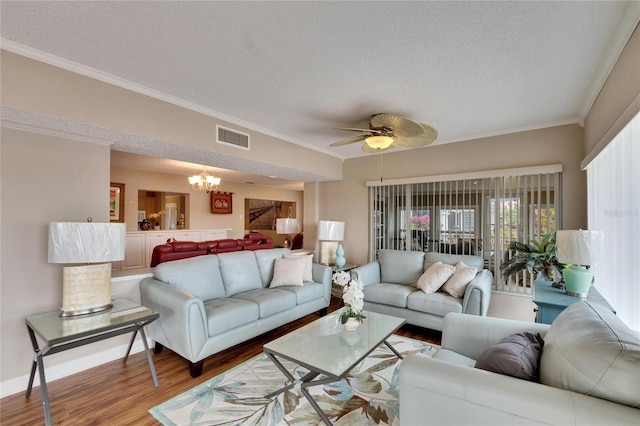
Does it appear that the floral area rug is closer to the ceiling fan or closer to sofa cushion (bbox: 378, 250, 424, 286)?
sofa cushion (bbox: 378, 250, 424, 286)

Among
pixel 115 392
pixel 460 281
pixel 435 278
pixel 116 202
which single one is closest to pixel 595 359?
pixel 460 281

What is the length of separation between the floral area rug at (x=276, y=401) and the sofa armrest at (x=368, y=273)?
128 centimetres

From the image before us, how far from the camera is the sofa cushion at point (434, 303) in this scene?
10.1 ft

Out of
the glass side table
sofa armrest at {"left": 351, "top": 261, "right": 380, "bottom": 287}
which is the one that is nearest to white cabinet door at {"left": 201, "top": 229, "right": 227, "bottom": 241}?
sofa armrest at {"left": 351, "top": 261, "right": 380, "bottom": 287}

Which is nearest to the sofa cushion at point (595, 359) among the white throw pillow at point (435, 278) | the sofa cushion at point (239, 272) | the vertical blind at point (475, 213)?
the white throw pillow at point (435, 278)

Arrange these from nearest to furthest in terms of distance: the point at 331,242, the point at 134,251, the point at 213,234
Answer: the point at 331,242 < the point at 134,251 < the point at 213,234

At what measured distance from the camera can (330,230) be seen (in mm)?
4715

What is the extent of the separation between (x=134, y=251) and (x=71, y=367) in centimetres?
410

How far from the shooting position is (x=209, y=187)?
6.86 metres

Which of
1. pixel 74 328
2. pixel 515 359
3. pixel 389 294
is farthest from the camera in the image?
pixel 389 294

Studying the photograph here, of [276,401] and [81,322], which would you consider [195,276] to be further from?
[276,401]

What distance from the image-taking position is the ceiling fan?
268cm

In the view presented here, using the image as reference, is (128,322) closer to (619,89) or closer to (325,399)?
(325,399)

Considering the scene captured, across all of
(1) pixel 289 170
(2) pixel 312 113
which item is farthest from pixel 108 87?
(1) pixel 289 170
